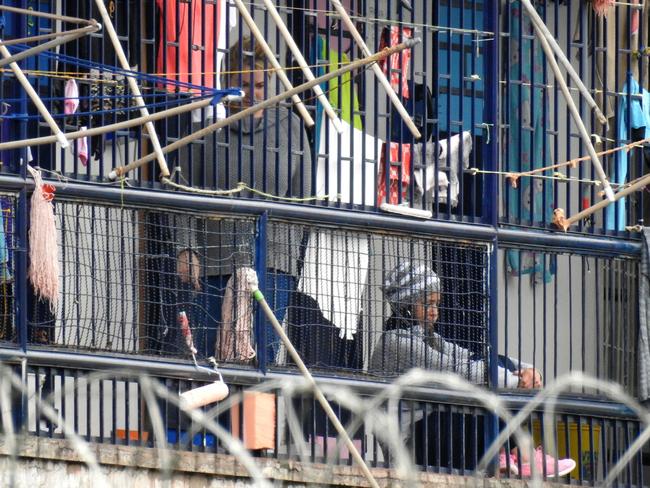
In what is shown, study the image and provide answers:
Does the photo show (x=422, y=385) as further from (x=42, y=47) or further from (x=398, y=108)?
(x=42, y=47)

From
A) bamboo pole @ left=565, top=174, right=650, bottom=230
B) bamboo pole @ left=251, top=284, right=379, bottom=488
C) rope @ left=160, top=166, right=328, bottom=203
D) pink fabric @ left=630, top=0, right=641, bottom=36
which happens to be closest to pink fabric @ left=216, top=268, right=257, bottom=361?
bamboo pole @ left=251, top=284, right=379, bottom=488

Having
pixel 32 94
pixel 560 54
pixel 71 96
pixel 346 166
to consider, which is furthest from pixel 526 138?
pixel 32 94

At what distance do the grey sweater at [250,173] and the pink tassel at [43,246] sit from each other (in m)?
0.86

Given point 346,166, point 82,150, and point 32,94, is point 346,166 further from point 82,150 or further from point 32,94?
point 32,94

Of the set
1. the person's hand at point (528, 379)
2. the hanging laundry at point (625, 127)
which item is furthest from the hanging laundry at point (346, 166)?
the hanging laundry at point (625, 127)

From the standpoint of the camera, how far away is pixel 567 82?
38.2 ft

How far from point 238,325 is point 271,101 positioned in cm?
161

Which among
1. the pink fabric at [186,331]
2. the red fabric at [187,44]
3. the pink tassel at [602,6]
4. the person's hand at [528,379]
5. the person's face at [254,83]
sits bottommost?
the person's hand at [528,379]

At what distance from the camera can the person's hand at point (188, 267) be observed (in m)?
10.2

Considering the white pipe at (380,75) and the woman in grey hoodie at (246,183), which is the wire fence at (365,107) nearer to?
the woman in grey hoodie at (246,183)

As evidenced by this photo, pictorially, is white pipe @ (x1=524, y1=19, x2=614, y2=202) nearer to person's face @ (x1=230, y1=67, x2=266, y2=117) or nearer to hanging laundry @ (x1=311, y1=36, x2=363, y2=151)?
hanging laundry @ (x1=311, y1=36, x2=363, y2=151)

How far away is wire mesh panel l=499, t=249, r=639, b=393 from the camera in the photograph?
36.5ft

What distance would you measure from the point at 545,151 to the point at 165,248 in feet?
8.02

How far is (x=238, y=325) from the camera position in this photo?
404 inches
